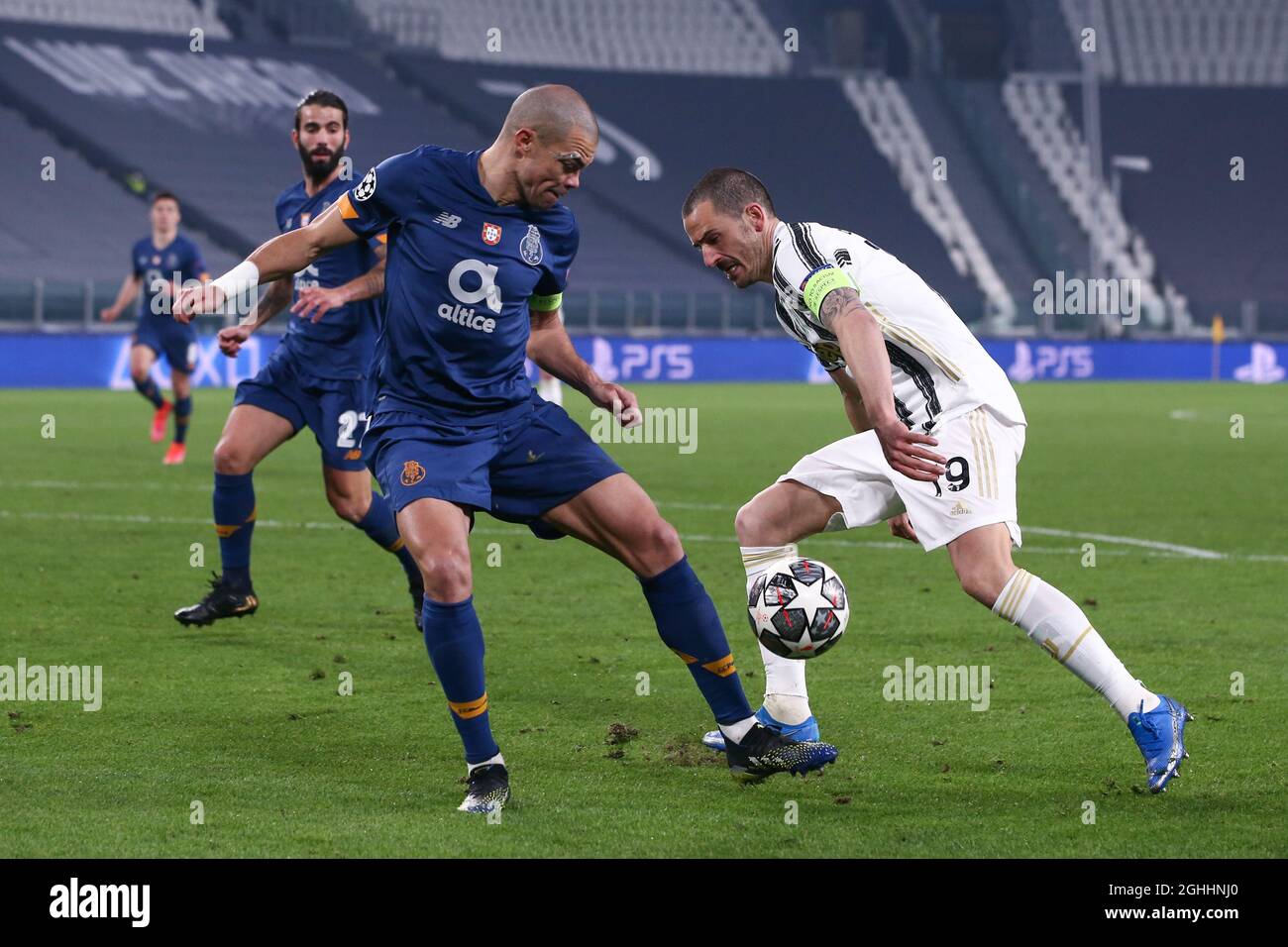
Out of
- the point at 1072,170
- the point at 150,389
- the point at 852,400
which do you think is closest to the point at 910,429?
the point at 852,400

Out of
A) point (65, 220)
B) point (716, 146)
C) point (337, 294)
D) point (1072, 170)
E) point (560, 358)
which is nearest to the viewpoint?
point (560, 358)

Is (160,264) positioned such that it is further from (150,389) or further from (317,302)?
(317,302)

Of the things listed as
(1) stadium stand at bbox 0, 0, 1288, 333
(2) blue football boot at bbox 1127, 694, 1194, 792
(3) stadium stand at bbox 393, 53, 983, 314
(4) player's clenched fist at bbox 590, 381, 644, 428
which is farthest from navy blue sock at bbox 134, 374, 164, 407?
(3) stadium stand at bbox 393, 53, 983, 314

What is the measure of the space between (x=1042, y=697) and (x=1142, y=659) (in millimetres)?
899

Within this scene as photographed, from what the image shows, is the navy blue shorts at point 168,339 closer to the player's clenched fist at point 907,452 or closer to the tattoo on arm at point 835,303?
the tattoo on arm at point 835,303

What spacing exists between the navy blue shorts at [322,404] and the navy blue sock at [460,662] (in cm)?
307

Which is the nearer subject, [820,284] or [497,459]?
[820,284]

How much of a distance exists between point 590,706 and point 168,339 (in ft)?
38.2

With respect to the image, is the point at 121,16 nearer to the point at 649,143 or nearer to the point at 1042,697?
the point at 649,143

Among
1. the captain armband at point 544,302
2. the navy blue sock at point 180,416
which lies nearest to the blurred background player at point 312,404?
the captain armband at point 544,302

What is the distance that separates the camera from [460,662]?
506 centimetres

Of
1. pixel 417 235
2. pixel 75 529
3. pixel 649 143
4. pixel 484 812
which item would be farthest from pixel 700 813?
pixel 649 143

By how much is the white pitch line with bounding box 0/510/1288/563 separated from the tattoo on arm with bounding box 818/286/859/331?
5.73 m

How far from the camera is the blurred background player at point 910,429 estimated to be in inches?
196
